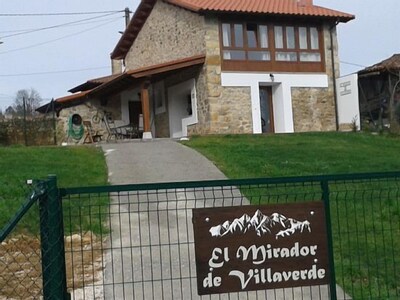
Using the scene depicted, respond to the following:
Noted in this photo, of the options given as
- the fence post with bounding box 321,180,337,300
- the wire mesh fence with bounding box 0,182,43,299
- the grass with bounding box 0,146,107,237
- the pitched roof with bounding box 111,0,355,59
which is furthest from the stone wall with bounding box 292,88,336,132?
the fence post with bounding box 321,180,337,300

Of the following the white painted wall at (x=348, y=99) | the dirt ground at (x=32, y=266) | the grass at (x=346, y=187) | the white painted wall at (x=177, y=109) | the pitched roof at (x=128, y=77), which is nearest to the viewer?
the dirt ground at (x=32, y=266)

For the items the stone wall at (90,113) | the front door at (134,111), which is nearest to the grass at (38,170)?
the stone wall at (90,113)

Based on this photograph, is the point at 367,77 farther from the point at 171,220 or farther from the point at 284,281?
the point at 284,281

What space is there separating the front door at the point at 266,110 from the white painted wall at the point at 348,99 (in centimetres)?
290

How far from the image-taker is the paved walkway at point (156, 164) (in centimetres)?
1216

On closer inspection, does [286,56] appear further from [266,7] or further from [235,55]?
[235,55]

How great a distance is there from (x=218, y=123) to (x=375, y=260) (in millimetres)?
15727

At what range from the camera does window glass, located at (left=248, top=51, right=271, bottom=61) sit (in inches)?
892

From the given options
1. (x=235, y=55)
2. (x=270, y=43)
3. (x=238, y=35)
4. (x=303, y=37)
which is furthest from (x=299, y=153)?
(x=303, y=37)

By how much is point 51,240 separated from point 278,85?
20.0m

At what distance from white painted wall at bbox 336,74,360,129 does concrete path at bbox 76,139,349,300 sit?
27.8 feet

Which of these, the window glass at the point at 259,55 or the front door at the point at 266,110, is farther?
the front door at the point at 266,110

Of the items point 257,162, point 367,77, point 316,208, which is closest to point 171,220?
point 316,208

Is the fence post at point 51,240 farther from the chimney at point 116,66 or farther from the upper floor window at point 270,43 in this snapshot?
the chimney at point 116,66
